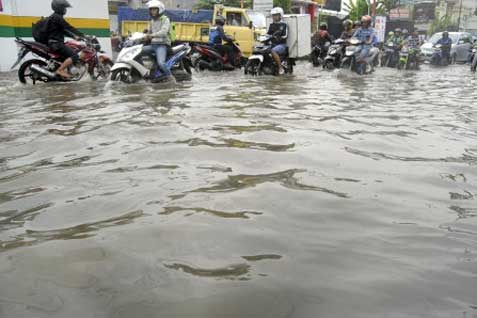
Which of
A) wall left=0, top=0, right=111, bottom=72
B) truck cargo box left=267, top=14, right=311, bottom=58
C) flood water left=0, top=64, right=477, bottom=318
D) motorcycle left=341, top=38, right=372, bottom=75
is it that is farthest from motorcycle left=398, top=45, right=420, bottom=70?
flood water left=0, top=64, right=477, bottom=318

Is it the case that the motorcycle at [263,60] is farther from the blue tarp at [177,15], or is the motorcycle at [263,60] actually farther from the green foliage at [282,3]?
the green foliage at [282,3]

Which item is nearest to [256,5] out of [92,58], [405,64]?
[405,64]

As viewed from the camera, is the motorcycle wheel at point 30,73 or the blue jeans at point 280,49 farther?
the blue jeans at point 280,49

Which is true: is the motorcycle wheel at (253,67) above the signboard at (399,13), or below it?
below

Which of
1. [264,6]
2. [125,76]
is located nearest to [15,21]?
[125,76]

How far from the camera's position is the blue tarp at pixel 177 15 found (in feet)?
69.8

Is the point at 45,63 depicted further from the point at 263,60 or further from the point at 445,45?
the point at 445,45

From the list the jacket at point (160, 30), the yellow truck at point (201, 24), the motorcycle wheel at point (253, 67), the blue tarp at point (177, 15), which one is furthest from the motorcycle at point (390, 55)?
the jacket at point (160, 30)

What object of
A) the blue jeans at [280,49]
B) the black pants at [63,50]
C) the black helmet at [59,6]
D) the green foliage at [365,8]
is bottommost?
the blue jeans at [280,49]

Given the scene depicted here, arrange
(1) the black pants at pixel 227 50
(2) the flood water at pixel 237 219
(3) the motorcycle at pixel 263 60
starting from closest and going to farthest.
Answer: (2) the flood water at pixel 237 219
(3) the motorcycle at pixel 263 60
(1) the black pants at pixel 227 50

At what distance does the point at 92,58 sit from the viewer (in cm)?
952

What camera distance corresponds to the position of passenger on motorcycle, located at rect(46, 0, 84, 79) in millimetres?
8367

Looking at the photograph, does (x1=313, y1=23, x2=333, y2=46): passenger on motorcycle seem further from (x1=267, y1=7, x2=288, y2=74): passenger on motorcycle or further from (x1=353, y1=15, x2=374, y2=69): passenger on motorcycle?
(x1=267, y1=7, x2=288, y2=74): passenger on motorcycle

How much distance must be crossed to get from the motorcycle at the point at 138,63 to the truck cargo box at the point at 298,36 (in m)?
3.79
